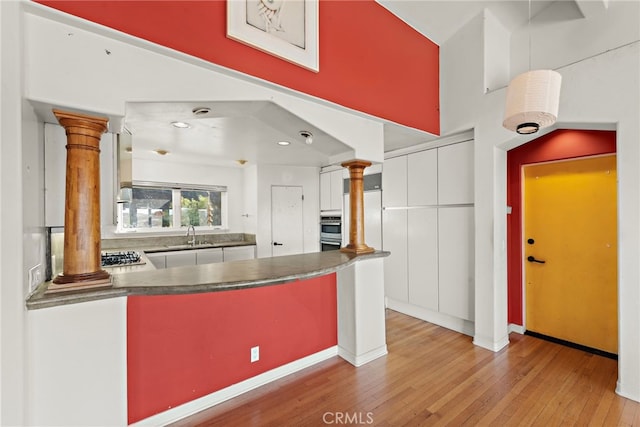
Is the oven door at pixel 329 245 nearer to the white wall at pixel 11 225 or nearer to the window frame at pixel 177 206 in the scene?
the window frame at pixel 177 206

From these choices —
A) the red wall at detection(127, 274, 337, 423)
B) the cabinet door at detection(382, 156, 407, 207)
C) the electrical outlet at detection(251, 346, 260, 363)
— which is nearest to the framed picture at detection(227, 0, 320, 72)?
the red wall at detection(127, 274, 337, 423)

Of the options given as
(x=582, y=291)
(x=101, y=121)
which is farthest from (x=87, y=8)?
(x=582, y=291)

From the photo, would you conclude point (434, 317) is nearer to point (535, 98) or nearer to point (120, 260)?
point (535, 98)

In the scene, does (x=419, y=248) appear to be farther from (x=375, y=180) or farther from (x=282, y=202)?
(x=282, y=202)

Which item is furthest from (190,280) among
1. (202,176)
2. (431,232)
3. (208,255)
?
(202,176)

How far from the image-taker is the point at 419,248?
3.86 metres

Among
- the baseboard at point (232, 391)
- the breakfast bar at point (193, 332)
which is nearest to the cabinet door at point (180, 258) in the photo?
the breakfast bar at point (193, 332)

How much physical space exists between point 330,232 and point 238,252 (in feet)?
5.64

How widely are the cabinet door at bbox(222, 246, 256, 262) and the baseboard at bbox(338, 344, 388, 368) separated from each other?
296 centimetres

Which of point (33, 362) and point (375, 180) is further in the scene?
point (375, 180)

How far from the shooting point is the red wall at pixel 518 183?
10.2 feet

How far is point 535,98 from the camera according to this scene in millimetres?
1760

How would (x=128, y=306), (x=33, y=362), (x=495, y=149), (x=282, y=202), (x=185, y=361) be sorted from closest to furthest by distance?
1. (x=33, y=362)
2. (x=128, y=306)
3. (x=185, y=361)
4. (x=495, y=149)
5. (x=282, y=202)

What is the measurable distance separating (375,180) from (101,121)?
138 inches
